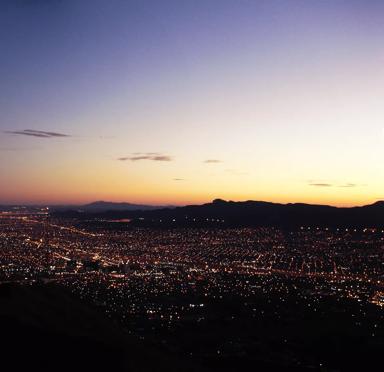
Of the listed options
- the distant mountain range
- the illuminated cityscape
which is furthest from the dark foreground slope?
the distant mountain range

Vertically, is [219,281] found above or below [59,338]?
below

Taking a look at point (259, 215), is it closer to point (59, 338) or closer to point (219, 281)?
point (219, 281)

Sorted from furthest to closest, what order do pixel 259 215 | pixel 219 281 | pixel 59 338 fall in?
pixel 259 215, pixel 219 281, pixel 59 338

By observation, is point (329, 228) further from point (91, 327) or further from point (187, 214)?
point (91, 327)

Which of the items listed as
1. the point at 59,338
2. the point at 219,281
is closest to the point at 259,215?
the point at 219,281

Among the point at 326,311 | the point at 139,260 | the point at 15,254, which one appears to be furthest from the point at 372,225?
the point at 326,311

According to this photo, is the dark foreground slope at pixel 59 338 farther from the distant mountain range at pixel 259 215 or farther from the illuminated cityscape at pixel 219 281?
the distant mountain range at pixel 259 215

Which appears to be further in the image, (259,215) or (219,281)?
(259,215)
